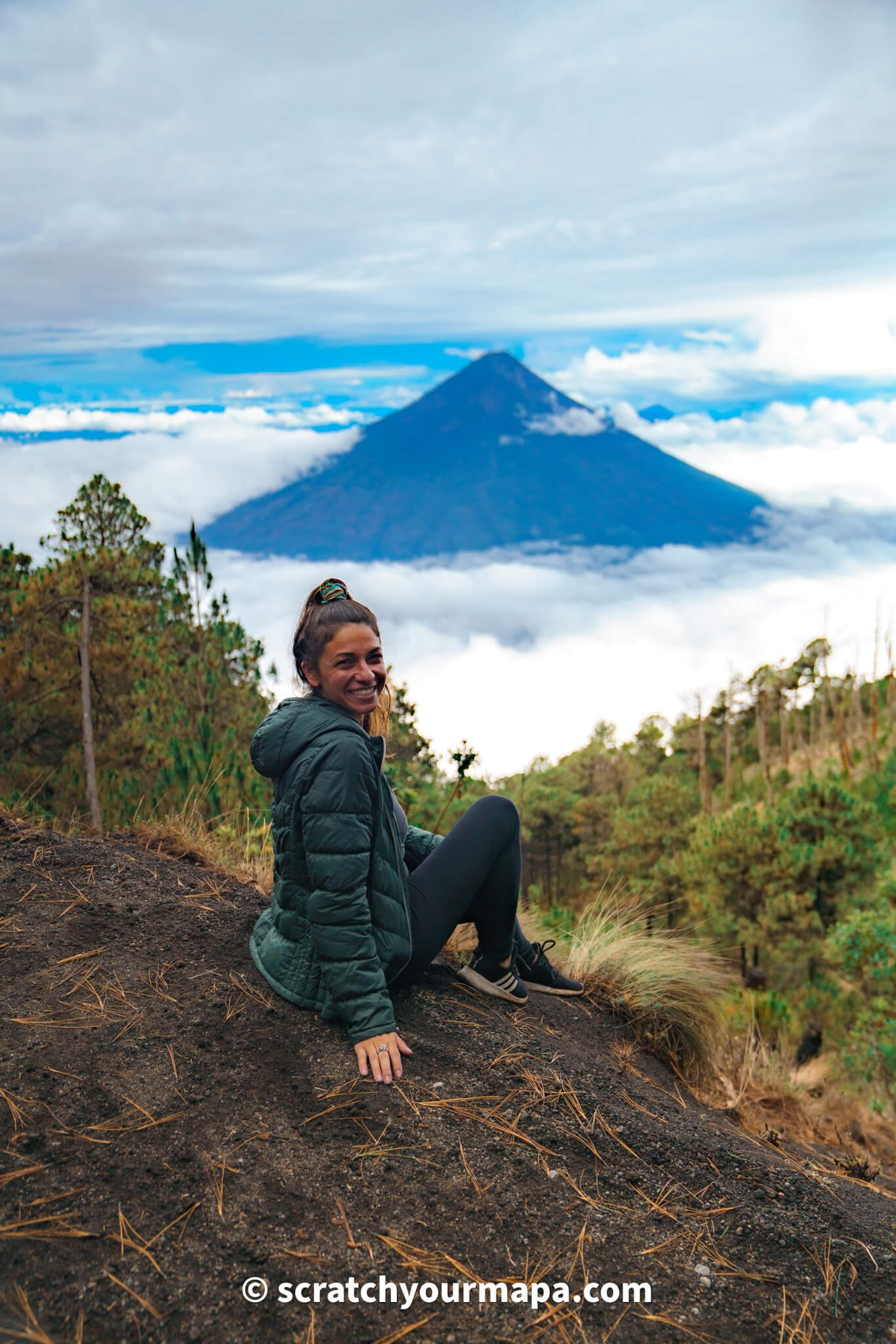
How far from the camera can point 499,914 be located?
9.93 ft

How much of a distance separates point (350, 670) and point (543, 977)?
160cm

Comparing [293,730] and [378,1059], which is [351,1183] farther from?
[293,730]

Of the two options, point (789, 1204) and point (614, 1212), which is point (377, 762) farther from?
point (789, 1204)

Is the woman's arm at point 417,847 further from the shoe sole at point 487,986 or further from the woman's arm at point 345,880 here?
the woman's arm at point 345,880

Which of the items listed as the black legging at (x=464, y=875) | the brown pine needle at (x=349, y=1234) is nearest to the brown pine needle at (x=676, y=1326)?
the brown pine needle at (x=349, y=1234)

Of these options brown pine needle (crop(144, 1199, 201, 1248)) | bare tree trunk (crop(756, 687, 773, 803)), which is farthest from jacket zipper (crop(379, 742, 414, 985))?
bare tree trunk (crop(756, 687, 773, 803))

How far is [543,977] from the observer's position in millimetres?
3484

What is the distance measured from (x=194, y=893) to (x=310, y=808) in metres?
1.34

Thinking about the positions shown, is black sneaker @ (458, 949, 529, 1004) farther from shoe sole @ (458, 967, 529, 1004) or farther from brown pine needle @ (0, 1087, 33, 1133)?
brown pine needle @ (0, 1087, 33, 1133)

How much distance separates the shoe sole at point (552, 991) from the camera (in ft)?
11.4

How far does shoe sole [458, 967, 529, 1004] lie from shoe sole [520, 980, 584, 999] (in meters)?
0.29

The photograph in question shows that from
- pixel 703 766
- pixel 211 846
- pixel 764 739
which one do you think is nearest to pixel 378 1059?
pixel 211 846

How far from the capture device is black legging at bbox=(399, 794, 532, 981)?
2822 millimetres

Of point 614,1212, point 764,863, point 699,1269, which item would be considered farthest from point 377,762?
point 764,863
